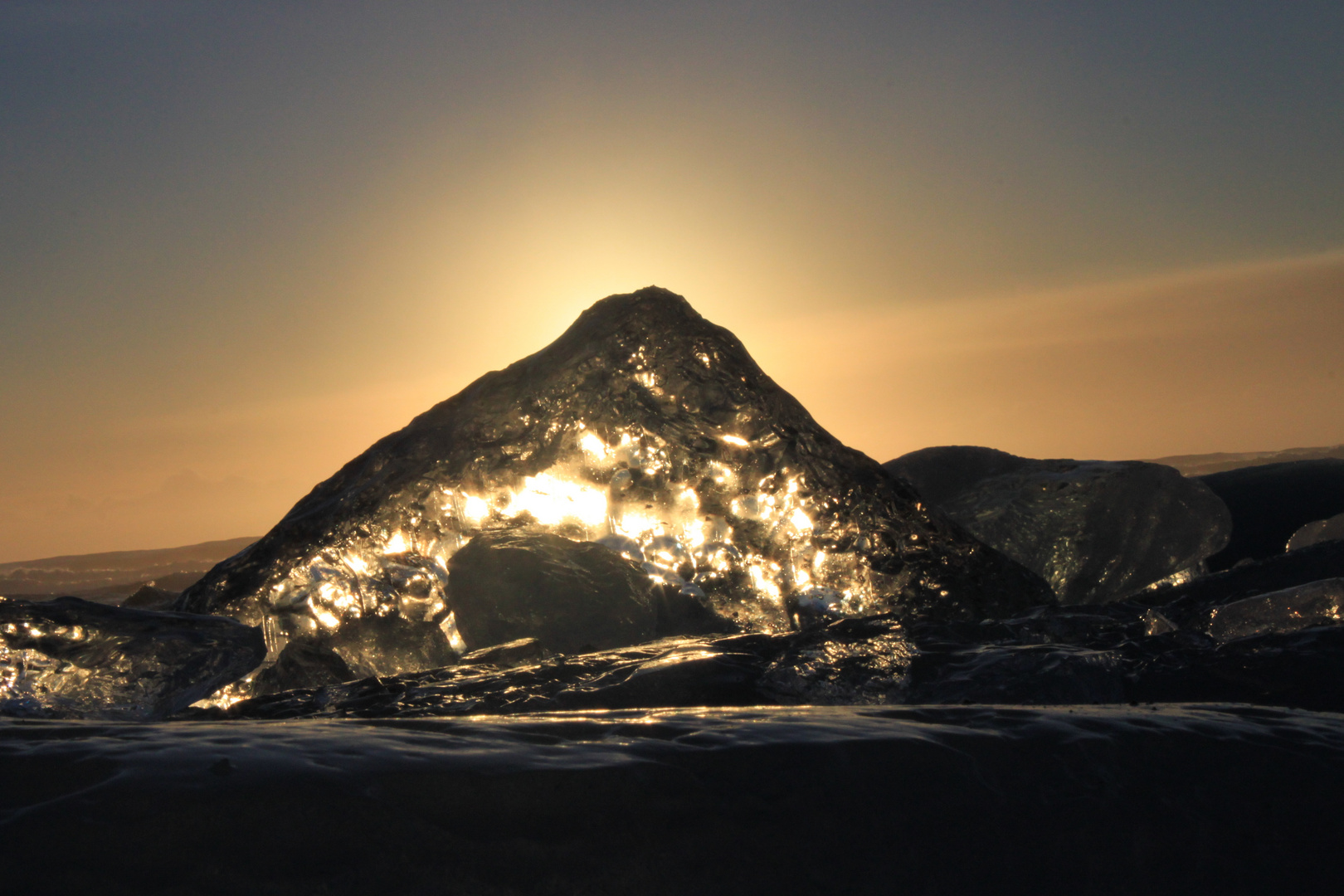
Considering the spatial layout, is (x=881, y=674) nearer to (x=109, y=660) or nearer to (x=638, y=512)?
(x=638, y=512)

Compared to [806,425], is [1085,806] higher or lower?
lower

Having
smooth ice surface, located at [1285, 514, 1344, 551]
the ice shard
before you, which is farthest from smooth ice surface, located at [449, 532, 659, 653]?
smooth ice surface, located at [1285, 514, 1344, 551]

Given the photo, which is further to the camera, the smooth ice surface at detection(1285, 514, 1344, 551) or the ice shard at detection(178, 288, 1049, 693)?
the smooth ice surface at detection(1285, 514, 1344, 551)

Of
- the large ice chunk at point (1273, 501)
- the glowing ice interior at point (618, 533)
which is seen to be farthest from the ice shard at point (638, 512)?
the large ice chunk at point (1273, 501)

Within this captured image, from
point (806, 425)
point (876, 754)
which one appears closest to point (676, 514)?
point (806, 425)

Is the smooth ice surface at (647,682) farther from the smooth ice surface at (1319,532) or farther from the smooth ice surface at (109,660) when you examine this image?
the smooth ice surface at (1319,532)

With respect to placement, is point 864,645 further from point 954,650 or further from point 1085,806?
point 1085,806

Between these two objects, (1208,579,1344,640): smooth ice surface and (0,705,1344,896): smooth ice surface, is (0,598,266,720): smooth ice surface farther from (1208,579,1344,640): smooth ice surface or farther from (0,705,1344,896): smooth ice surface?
(1208,579,1344,640): smooth ice surface
